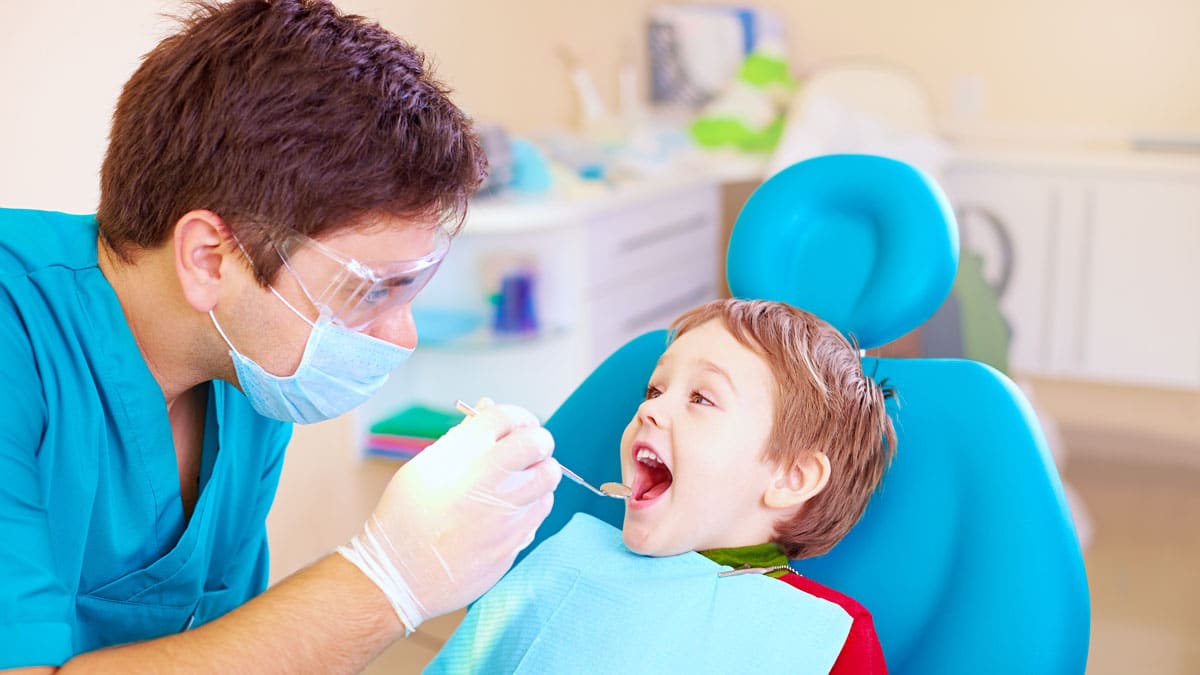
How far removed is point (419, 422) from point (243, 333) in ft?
5.23

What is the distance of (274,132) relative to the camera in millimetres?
1048

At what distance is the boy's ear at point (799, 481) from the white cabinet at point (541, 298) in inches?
55.1

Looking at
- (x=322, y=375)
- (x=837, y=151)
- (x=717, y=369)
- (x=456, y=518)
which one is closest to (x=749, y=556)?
(x=717, y=369)

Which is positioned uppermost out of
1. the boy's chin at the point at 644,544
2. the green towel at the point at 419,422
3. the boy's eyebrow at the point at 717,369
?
the boy's eyebrow at the point at 717,369

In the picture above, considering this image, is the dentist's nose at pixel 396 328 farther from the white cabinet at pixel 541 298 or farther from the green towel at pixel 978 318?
the green towel at pixel 978 318

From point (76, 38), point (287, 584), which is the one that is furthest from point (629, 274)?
point (287, 584)

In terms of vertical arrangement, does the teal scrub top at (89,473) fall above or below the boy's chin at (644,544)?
above

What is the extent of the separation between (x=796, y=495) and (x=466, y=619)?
0.37 m

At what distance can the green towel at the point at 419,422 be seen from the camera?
8.82 ft

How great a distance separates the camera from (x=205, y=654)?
102 centimetres

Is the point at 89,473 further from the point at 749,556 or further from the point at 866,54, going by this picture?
the point at 866,54

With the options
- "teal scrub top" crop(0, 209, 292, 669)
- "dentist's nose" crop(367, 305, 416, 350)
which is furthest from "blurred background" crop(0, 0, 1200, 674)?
"dentist's nose" crop(367, 305, 416, 350)

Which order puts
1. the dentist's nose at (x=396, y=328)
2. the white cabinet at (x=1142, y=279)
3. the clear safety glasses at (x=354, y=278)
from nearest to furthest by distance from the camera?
the clear safety glasses at (x=354, y=278) < the dentist's nose at (x=396, y=328) < the white cabinet at (x=1142, y=279)

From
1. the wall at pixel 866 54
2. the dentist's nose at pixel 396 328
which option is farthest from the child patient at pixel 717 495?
the wall at pixel 866 54
